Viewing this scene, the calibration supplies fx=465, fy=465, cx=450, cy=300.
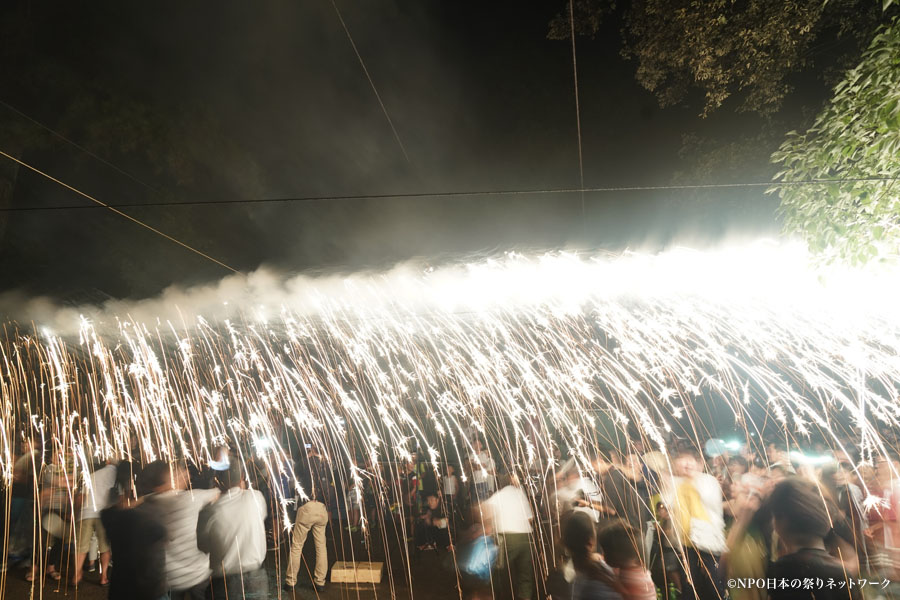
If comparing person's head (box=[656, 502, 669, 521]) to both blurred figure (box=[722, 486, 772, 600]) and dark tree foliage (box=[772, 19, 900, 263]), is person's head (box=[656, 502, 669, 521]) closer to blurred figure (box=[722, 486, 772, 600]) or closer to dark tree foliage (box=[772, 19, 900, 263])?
blurred figure (box=[722, 486, 772, 600])

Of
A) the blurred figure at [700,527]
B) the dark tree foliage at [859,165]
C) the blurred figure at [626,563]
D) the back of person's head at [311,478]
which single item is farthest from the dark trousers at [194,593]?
the dark tree foliage at [859,165]

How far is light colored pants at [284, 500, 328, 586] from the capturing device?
4.82m

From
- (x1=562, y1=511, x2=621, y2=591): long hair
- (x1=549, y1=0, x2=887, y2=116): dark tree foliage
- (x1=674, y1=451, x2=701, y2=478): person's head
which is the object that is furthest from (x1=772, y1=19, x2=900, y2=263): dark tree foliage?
(x1=562, y1=511, x2=621, y2=591): long hair

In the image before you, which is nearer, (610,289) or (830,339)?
(830,339)

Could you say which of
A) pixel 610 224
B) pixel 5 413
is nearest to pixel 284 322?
pixel 5 413

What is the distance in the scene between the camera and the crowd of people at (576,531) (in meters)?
2.85

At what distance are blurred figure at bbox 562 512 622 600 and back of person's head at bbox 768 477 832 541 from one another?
3.78 ft

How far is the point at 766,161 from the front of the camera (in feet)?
22.9

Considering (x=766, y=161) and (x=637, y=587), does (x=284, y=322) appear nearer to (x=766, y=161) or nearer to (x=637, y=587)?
(x=637, y=587)

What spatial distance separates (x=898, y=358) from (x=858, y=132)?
225 inches

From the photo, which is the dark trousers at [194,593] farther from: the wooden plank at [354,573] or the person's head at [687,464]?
the person's head at [687,464]

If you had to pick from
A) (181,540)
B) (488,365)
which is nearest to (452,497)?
(488,365)

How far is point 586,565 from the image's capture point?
2822 millimetres

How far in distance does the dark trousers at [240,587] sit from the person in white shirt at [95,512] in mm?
2589
